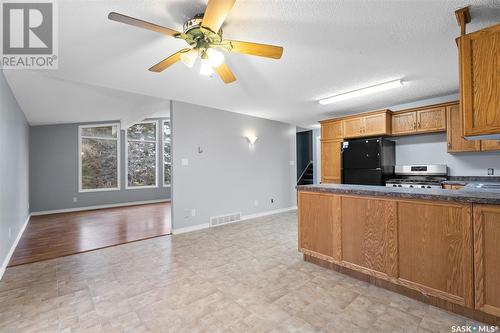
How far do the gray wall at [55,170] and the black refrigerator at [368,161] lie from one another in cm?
714

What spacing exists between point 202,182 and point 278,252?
2.17 m

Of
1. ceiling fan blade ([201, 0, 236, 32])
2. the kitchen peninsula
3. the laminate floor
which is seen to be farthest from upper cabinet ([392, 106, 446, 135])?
ceiling fan blade ([201, 0, 236, 32])

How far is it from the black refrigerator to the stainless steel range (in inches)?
7.2

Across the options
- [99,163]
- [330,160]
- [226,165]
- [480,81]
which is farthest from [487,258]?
[99,163]

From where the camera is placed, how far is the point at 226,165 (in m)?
5.00

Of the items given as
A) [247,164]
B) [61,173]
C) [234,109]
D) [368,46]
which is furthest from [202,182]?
[61,173]

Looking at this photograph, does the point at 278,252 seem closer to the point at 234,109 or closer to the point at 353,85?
A: the point at 353,85

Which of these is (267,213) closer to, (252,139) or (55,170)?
(252,139)

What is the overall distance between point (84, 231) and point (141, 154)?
3890 mm

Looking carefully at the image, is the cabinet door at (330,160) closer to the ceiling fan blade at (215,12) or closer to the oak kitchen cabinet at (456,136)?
the oak kitchen cabinet at (456,136)

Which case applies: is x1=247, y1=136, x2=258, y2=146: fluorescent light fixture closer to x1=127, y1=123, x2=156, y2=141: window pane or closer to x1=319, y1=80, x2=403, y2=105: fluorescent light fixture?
x1=319, y1=80, x2=403, y2=105: fluorescent light fixture

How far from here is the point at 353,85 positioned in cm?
344

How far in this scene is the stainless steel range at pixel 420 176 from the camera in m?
3.79

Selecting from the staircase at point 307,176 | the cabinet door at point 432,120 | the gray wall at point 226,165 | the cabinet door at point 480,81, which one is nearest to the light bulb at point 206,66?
the cabinet door at point 480,81
